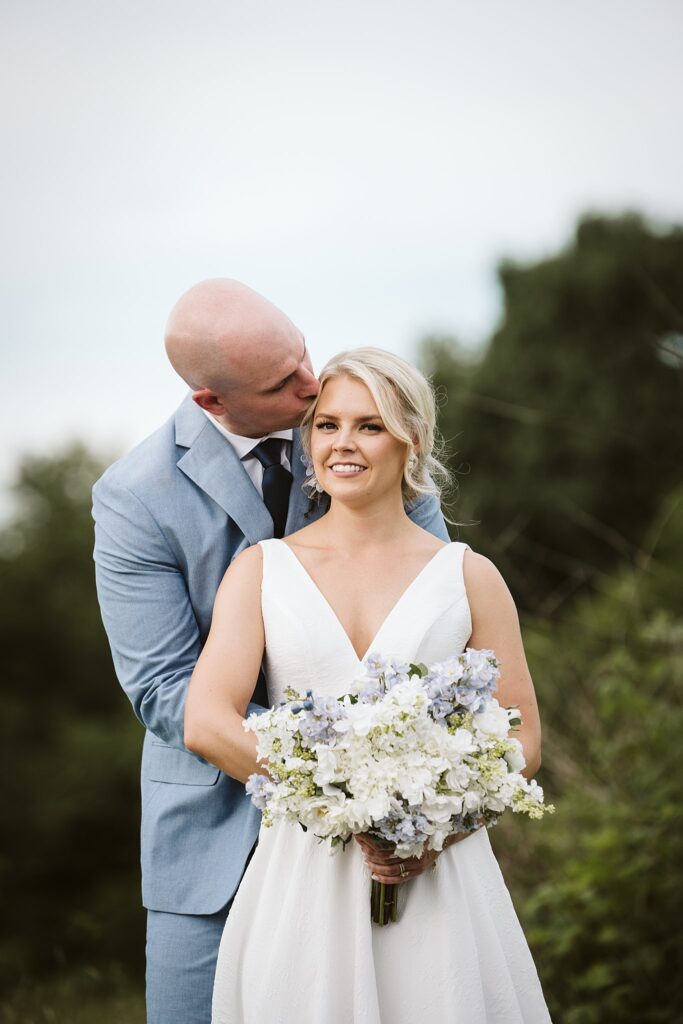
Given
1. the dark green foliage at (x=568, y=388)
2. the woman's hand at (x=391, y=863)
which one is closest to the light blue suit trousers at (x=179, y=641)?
the woman's hand at (x=391, y=863)

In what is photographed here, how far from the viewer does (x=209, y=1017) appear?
11.8 ft

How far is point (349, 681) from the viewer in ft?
10.5

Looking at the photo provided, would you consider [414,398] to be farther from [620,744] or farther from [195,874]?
[620,744]

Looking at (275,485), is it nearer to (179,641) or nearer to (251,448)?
(251,448)

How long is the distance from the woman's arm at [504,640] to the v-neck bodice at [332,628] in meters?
0.04

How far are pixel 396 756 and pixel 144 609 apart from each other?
120 cm

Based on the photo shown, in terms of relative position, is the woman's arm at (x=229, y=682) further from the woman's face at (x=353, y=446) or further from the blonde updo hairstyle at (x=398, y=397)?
the blonde updo hairstyle at (x=398, y=397)

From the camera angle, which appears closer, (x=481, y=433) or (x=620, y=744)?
(x=620, y=744)

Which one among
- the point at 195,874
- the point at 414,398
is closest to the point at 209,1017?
the point at 195,874

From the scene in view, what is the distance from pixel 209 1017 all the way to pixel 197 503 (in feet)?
5.44

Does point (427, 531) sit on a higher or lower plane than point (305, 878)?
higher

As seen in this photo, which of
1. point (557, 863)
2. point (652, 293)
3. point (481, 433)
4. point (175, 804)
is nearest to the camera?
point (175, 804)

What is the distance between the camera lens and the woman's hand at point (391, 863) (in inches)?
116

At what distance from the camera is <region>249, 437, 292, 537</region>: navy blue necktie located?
381 cm
